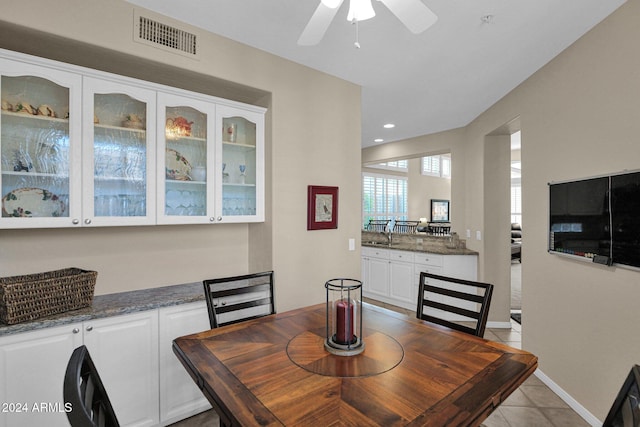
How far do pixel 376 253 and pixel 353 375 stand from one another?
3.93 meters

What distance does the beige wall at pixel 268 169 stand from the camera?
1868 millimetres

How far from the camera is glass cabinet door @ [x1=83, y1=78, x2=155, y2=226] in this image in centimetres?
186

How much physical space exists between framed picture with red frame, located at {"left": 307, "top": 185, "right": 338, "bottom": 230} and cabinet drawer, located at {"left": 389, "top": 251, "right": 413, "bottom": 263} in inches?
81.0

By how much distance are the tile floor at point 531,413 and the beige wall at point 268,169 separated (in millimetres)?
975

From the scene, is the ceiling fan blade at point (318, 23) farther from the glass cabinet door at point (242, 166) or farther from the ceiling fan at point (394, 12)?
the glass cabinet door at point (242, 166)

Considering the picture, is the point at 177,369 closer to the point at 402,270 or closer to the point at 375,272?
the point at 402,270

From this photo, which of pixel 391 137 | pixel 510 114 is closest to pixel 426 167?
pixel 391 137

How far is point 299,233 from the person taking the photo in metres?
2.72

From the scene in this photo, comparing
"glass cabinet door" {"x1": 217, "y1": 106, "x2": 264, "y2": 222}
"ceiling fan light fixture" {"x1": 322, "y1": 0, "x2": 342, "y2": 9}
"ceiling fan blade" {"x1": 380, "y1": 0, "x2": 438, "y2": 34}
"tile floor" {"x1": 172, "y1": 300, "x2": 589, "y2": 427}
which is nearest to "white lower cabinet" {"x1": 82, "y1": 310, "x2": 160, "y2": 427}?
"tile floor" {"x1": 172, "y1": 300, "x2": 589, "y2": 427}

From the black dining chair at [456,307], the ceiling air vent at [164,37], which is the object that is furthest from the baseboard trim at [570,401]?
the ceiling air vent at [164,37]

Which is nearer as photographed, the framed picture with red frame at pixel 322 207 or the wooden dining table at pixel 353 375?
the wooden dining table at pixel 353 375

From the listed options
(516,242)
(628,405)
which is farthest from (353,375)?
(516,242)

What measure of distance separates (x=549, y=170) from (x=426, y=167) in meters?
7.89

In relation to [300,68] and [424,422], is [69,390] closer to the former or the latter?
[424,422]
